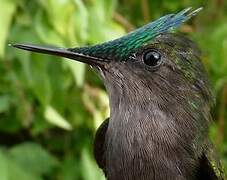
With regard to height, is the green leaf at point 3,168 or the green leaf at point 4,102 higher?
the green leaf at point 4,102

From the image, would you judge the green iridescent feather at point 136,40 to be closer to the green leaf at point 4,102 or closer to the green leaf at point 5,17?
the green leaf at point 5,17

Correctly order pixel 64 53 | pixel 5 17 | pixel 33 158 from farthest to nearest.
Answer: pixel 33 158
pixel 5 17
pixel 64 53

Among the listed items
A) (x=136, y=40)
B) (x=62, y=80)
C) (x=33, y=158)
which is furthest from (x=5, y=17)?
(x=33, y=158)

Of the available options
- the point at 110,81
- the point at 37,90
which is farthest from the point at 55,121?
the point at 110,81

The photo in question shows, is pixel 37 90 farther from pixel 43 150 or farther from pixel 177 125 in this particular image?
pixel 177 125

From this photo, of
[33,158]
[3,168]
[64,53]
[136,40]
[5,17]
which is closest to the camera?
[64,53]

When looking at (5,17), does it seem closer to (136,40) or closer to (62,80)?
(62,80)

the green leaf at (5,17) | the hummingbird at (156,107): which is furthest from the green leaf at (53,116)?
the hummingbird at (156,107)
